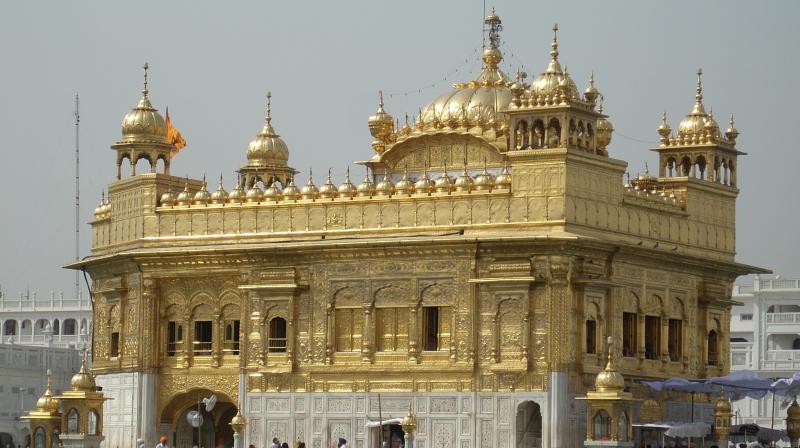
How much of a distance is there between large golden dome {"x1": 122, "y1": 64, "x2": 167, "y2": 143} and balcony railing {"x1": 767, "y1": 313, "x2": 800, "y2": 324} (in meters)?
39.1

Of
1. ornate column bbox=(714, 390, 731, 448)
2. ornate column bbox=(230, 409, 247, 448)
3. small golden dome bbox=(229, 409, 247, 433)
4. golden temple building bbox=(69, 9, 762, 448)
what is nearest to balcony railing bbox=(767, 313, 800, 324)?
golden temple building bbox=(69, 9, 762, 448)

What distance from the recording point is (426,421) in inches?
1737

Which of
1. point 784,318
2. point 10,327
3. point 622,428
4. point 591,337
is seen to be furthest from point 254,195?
point 10,327

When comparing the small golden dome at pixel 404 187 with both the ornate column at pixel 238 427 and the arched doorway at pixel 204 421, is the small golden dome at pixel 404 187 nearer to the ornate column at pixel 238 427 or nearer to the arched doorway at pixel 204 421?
the ornate column at pixel 238 427

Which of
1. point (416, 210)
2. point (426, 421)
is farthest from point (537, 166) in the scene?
point (426, 421)

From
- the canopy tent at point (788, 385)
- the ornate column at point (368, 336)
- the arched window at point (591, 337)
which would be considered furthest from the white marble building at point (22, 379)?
the canopy tent at point (788, 385)

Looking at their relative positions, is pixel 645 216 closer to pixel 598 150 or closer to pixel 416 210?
pixel 598 150

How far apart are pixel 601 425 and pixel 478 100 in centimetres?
1115

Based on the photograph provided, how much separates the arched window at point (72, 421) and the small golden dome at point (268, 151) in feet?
36.1

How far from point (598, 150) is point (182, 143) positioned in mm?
13157

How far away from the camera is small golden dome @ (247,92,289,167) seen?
5491cm

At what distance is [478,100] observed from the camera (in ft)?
161

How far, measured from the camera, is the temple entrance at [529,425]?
4322cm

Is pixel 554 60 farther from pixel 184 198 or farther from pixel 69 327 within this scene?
pixel 69 327
